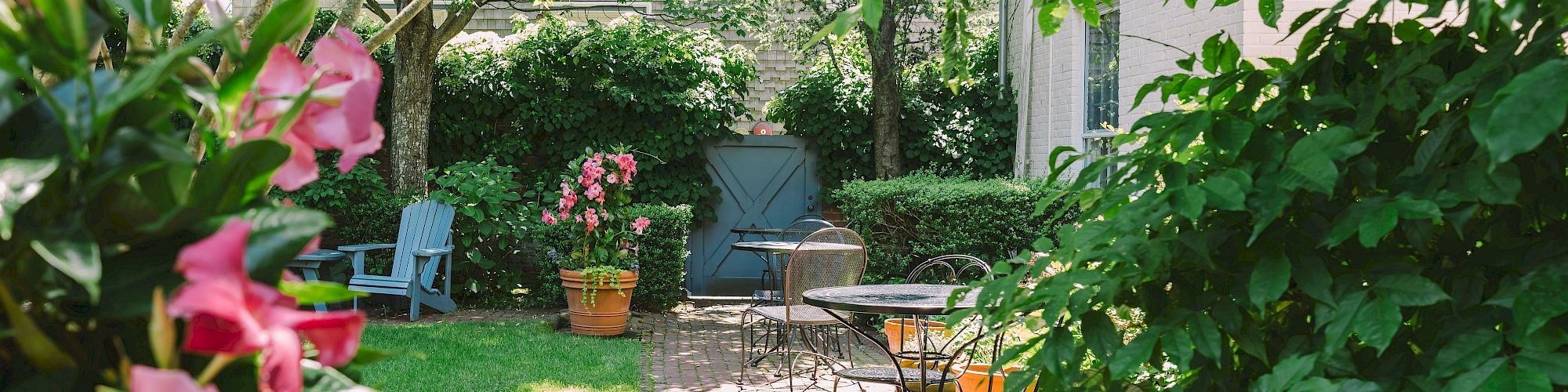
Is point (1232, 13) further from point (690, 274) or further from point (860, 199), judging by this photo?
point (690, 274)

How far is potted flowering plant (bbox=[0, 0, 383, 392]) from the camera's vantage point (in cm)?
40

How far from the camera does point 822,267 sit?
5543 millimetres

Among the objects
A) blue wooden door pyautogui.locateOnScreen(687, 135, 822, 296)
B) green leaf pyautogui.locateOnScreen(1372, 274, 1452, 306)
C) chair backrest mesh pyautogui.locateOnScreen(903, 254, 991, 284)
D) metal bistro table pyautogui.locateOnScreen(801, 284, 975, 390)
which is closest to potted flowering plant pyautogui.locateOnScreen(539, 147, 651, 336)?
chair backrest mesh pyautogui.locateOnScreen(903, 254, 991, 284)

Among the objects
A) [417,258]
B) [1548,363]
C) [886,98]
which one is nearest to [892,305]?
[1548,363]

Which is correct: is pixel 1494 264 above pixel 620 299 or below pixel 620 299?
above

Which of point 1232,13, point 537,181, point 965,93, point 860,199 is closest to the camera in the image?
point 1232,13

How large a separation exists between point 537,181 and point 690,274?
162 centimetres

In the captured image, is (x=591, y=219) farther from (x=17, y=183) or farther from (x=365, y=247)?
(x=17, y=183)

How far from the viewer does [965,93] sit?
9383 mm

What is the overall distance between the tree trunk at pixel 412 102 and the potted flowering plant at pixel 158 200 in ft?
26.6

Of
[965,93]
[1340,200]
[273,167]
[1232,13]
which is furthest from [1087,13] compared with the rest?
[965,93]

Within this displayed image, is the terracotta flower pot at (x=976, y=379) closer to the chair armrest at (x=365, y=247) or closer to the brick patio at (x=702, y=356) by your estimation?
the brick patio at (x=702, y=356)

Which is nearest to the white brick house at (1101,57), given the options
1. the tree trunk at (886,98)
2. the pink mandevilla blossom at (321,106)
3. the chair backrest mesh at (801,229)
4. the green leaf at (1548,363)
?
the tree trunk at (886,98)

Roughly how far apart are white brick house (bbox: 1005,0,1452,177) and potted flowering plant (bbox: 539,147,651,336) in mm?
2889
